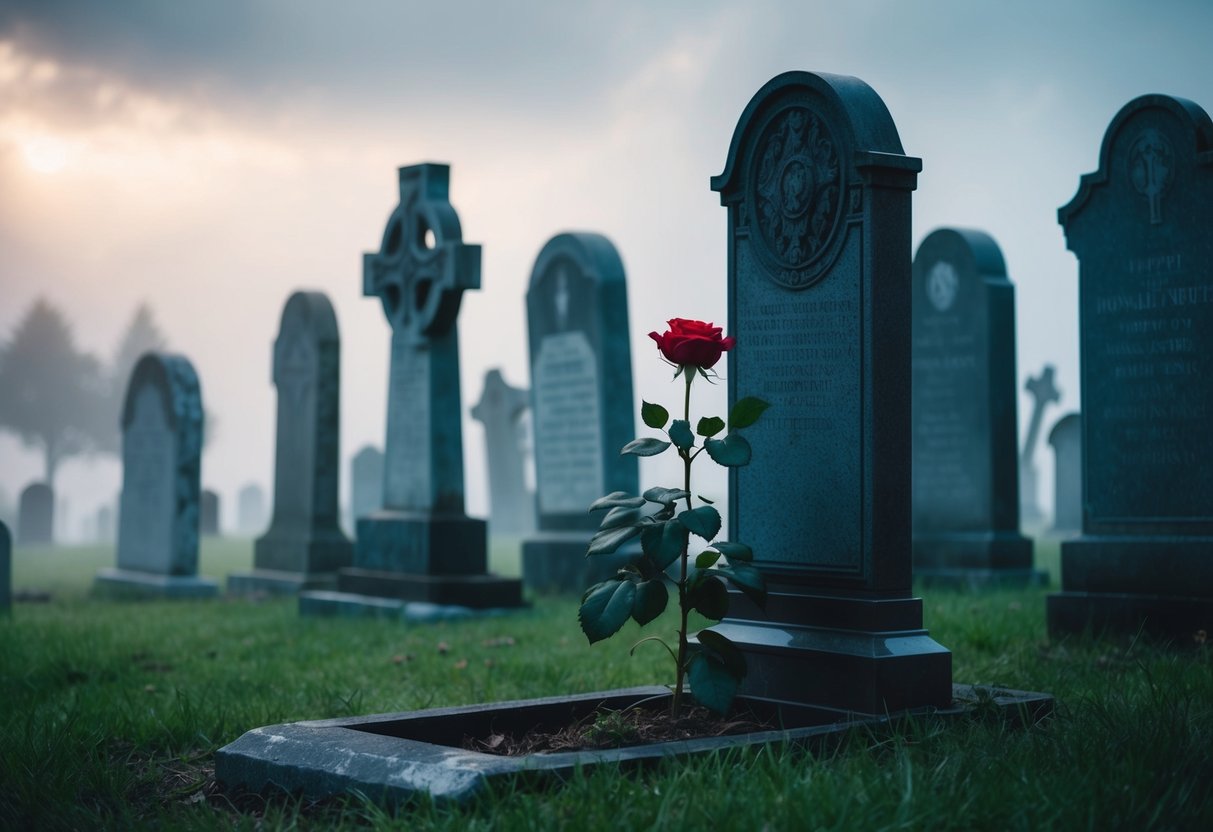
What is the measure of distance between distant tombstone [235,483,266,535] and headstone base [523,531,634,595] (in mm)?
33531

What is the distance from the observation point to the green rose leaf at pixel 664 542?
4.18 meters

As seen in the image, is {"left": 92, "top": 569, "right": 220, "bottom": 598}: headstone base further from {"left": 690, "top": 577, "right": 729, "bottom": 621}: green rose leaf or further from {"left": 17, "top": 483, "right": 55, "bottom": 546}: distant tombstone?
{"left": 17, "top": 483, "right": 55, "bottom": 546}: distant tombstone

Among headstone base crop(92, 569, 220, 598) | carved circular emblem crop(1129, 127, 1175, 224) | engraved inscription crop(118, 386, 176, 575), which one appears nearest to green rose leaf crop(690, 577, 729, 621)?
carved circular emblem crop(1129, 127, 1175, 224)

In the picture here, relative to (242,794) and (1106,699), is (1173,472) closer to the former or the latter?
(1106,699)

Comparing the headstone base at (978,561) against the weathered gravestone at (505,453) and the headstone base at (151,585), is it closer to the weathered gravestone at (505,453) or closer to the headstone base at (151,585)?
the headstone base at (151,585)

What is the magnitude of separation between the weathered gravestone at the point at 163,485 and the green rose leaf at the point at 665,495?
31.5ft

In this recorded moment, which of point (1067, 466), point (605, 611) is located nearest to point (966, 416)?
point (605, 611)

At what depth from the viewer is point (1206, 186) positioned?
7.32 meters

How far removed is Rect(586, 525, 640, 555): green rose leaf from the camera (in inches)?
163

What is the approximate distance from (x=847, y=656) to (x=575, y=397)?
25.3 ft

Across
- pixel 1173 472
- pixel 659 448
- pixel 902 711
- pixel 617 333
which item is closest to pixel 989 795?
pixel 902 711

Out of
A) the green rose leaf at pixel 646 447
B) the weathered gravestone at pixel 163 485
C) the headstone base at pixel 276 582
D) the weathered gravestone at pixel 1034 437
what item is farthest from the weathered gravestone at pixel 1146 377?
the weathered gravestone at pixel 1034 437

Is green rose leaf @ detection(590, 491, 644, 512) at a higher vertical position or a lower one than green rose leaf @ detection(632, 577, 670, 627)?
higher

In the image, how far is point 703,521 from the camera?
417cm
